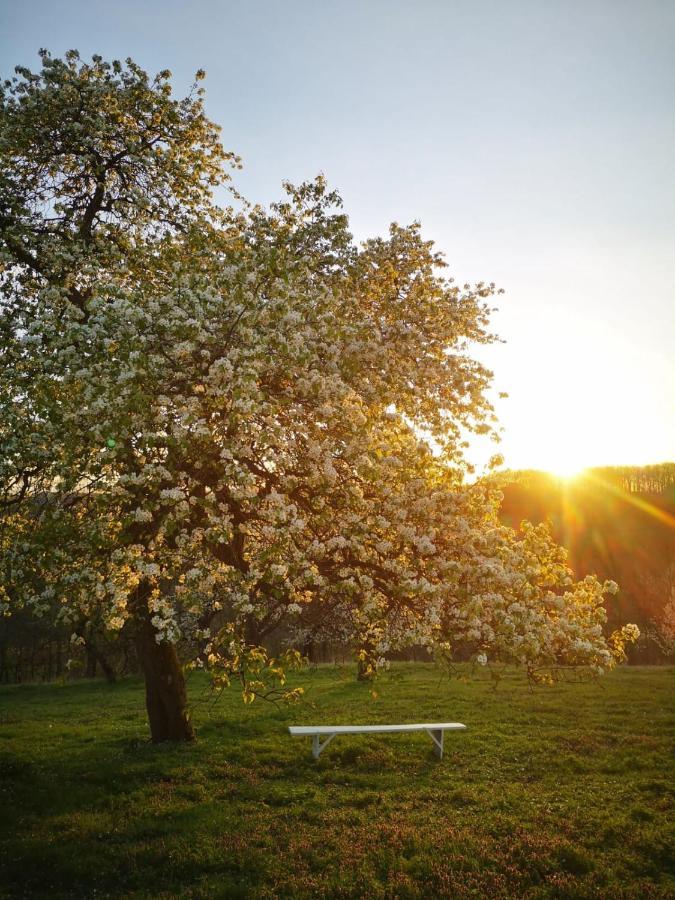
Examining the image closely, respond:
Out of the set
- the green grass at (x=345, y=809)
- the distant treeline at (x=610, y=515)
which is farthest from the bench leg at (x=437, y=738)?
the distant treeline at (x=610, y=515)

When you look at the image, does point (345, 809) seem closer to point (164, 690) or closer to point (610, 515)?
point (164, 690)

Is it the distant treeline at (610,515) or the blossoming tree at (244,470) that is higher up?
the blossoming tree at (244,470)

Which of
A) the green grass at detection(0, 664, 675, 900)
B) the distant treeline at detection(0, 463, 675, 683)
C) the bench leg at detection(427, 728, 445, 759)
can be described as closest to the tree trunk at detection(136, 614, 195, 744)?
the green grass at detection(0, 664, 675, 900)

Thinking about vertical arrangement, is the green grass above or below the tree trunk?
below

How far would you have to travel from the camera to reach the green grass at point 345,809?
391 inches

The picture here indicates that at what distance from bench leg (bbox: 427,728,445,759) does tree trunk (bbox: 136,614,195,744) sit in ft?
22.3

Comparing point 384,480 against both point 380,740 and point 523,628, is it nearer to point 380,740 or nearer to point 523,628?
point 523,628

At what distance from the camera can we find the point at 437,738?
1738cm

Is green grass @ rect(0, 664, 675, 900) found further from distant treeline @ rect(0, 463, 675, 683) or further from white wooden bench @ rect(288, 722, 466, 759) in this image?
distant treeline @ rect(0, 463, 675, 683)

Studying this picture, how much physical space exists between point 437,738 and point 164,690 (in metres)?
7.73

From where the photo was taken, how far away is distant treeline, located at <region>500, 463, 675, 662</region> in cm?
8956

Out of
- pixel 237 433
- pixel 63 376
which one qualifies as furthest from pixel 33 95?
pixel 237 433

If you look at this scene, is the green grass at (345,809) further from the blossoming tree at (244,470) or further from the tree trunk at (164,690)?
the blossoming tree at (244,470)

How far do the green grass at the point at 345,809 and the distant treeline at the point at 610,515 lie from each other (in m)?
60.3
